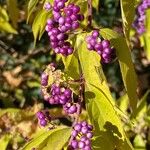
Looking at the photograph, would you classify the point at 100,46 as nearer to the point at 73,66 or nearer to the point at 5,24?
the point at 73,66

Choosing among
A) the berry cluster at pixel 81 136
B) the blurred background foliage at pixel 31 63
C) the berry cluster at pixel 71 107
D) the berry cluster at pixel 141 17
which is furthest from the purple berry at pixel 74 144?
the blurred background foliage at pixel 31 63

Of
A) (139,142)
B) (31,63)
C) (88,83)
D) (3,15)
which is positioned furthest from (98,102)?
(31,63)

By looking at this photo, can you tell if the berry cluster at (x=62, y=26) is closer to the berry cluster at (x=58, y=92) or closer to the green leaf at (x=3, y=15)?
the berry cluster at (x=58, y=92)

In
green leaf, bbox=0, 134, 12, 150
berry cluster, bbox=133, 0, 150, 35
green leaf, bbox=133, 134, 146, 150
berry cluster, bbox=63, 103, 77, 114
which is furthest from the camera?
green leaf, bbox=133, 134, 146, 150

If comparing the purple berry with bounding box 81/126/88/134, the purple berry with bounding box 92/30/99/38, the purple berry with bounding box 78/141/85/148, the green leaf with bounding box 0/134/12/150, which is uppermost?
the purple berry with bounding box 92/30/99/38

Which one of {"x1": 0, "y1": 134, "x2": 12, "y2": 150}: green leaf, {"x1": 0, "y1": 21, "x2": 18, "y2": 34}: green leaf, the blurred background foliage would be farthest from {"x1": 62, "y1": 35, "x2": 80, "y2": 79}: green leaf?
the blurred background foliage

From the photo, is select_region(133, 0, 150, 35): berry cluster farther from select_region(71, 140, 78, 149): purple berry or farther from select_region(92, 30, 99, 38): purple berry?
select_region(71, 140, 78, 149): purple berry

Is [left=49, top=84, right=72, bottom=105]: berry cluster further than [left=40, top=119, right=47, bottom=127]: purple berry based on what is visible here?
No
